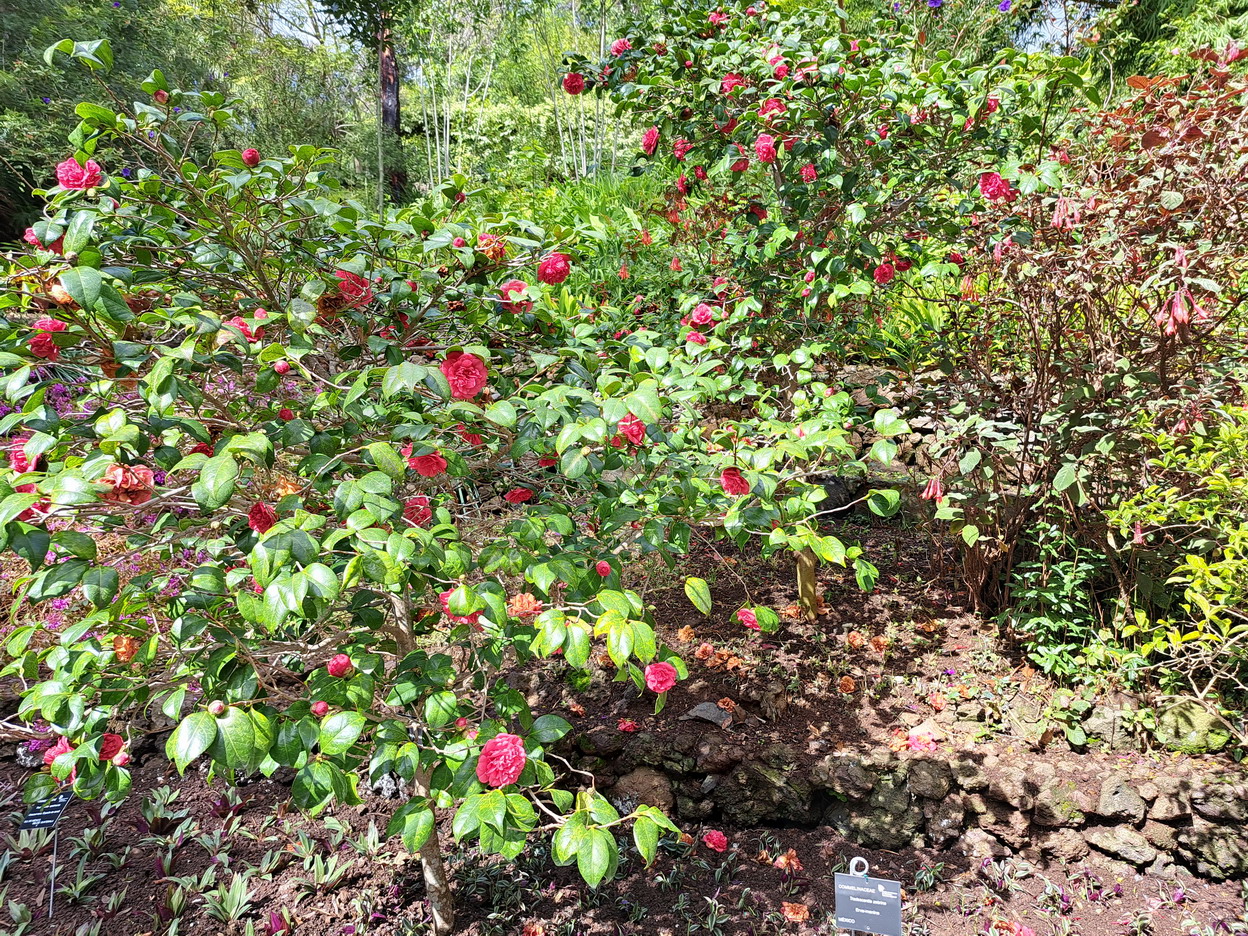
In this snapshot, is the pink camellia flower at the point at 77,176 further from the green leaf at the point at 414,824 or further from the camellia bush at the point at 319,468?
the green leaf at the point at 414,824

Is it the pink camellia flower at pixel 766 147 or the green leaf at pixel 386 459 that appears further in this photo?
the pink camellia flower at pixel 766 147

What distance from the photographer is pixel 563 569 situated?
46.9 inches

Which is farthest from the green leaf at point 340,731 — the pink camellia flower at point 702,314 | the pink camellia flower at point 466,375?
the pink camellia flower at point 702,314

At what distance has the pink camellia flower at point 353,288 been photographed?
1.40m

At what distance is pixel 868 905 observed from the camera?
1.41 meters

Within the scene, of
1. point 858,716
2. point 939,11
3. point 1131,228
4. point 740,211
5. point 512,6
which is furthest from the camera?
point 512,6

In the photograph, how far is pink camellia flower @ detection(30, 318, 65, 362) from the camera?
Answer: 1.11m

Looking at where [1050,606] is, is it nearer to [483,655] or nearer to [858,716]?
[858,716]

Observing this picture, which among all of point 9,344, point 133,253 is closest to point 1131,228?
point 133,253

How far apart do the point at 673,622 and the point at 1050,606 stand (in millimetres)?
1356

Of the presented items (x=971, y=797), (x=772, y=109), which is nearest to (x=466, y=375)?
(x=772, y=109)

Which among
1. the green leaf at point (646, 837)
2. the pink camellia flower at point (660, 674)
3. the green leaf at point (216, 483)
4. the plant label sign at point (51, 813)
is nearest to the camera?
the green leaf at point (216, 483)

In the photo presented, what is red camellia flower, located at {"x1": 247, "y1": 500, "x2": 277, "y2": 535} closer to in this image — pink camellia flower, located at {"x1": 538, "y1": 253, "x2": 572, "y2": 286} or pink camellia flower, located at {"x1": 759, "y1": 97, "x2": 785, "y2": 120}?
pink camellia flower, located at {"x1": 538, "y1": 253, "x2": 572, "y2": 286}

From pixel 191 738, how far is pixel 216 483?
370 mm
